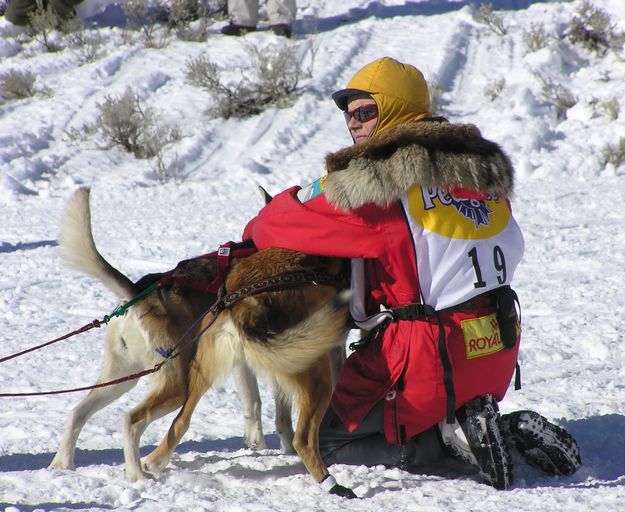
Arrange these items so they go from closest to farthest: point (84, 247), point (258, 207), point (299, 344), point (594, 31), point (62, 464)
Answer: point (299, 344)
point (84, 247)
point (62, 464)
point (258, 207)
point (594, 31)

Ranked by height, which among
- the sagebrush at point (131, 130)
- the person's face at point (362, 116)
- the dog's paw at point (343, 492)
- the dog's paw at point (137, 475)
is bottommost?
the dog's paw at point (343, 492)

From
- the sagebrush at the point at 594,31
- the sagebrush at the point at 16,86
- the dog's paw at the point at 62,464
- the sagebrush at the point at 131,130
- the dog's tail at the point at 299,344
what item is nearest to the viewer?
the dog's tail at the point at 299,344

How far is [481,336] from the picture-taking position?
2.72 m

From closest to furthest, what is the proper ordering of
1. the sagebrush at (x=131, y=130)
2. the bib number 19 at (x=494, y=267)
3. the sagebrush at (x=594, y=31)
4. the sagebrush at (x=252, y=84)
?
the bib number 19 at (x=494, y=267), the sagebrush at (x=131, y=130), the sagebrush at (x=252, y=84), the sagebrush at (x=594, y=31)

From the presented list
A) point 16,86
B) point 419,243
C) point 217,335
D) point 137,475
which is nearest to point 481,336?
point 419,243

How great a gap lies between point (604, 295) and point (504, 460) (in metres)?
2.61

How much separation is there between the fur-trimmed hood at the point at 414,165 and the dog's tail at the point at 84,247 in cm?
86

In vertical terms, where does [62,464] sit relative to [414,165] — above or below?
below

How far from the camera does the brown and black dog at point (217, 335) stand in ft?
8.57

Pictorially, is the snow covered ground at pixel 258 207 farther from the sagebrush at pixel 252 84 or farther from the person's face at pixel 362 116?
the person's face at pixel 362 116

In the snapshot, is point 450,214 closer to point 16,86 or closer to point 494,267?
point 494,267

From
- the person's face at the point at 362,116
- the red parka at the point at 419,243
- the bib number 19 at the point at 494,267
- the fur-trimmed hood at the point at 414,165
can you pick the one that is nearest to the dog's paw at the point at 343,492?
the red parka at the point at 419,243

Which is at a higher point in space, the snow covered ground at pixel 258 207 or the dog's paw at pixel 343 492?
the snow covered ground at pixel 258 207

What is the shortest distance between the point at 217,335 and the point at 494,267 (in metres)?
1.01
